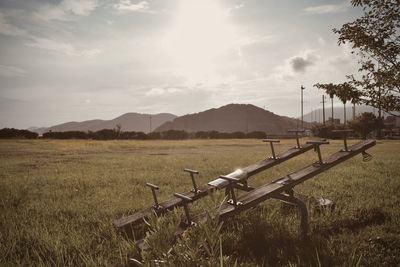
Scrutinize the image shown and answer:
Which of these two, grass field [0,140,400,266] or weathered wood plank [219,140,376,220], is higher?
weathered wood plank [219,140,376,220]

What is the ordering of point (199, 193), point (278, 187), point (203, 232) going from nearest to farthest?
point (203, 232) → point (278, 187) → point (199, 193)

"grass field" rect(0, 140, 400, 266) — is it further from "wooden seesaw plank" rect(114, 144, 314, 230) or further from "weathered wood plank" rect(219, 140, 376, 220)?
"weathered wood plank" rect(219, 140, 376, 220)

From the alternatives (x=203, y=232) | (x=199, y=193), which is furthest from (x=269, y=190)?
(x=203, y=232)

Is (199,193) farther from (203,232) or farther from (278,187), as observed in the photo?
(203,232)


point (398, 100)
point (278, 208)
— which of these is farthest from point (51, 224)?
point (398, 100)

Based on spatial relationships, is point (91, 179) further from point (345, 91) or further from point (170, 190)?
point (345, 91)

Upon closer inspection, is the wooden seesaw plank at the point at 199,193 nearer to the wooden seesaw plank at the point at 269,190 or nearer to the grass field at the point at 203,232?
the grass field at the point at 203,232

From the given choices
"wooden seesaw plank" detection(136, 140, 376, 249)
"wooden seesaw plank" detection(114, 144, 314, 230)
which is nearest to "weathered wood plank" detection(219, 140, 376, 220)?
"wooden seesaw plank" detection(136, 140, 376, 249)

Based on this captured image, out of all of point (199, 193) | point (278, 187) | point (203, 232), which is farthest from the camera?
point (199, 193)

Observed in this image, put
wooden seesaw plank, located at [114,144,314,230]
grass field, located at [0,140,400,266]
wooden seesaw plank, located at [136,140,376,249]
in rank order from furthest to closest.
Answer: wooden seesaw plank, located at [114,144,314,230], wooden seesaw plank, located at [136,140,376,249], grass field, located at [0,140,400,266]

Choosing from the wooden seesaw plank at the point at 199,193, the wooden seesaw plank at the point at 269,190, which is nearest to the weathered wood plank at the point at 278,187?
the wooden seesaw plank at the point at 269,190

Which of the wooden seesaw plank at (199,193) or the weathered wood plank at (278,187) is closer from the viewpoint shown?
the weathered wood plank at (278,187)

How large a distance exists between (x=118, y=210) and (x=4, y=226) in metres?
2.18

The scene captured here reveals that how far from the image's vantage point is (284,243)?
5.11 m
